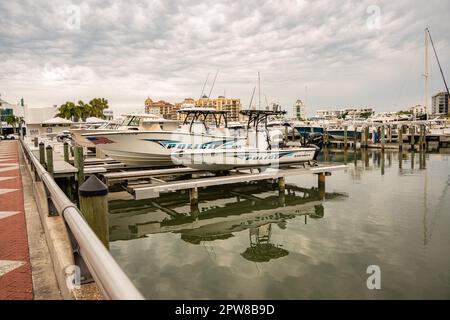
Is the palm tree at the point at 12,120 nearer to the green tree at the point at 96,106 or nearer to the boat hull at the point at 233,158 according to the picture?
the green tree at the point at 96,106

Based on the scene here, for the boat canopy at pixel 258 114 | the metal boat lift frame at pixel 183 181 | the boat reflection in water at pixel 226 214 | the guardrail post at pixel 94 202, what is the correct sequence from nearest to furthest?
the guardrail post at pixel 94 202
the boat reflection in water at pixel 226 214
the metal boat lift frame at pixel 183 181
the boat canopy at pixel 258 114

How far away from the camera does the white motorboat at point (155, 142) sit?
1397cm

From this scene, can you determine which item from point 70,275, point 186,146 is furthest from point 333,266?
point 186,146

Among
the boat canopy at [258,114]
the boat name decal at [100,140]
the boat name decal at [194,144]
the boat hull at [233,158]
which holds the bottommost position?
the boat hull at [233,158]

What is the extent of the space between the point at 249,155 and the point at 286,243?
238 inches

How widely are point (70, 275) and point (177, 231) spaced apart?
6337 millimetres

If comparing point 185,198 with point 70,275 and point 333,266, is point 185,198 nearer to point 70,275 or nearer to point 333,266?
point 333,266

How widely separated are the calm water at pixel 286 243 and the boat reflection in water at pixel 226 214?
0.03 meters

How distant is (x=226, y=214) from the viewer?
37.6ft

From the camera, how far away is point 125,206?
1234 cm

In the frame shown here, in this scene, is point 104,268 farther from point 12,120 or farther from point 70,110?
point 12,120

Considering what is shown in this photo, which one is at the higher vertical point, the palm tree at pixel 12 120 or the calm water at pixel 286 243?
the palm tree at pixel 12 120

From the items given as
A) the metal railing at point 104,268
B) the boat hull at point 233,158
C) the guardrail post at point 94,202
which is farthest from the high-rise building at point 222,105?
the metal railing at point 104,268
